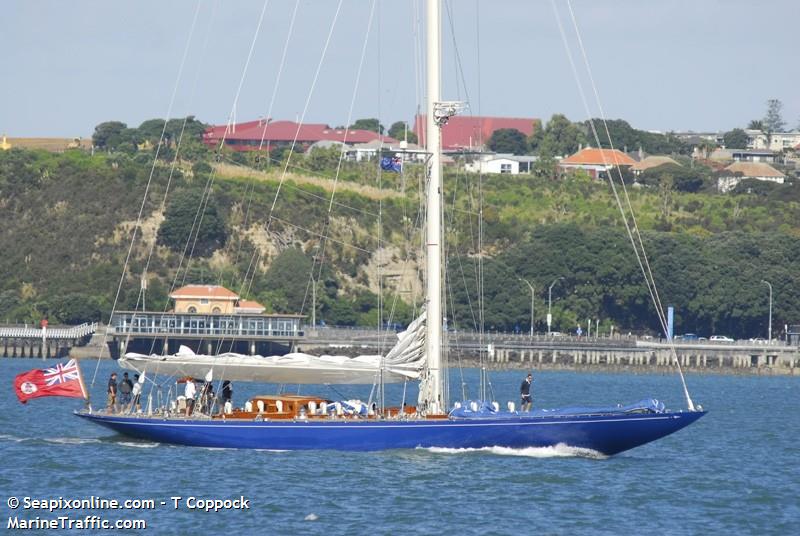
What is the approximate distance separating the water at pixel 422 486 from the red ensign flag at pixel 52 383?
6.35 feet

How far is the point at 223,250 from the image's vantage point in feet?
570

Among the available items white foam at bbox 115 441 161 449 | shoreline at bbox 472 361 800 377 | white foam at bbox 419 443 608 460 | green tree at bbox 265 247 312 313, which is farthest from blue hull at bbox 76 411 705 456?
green tree at bbox 265 247 312 313

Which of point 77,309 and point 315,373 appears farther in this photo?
point 77,309

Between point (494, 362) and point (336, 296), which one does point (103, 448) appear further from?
point (336, 296)

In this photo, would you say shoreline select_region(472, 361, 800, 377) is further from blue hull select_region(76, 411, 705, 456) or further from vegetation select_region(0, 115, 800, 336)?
blue hull select_region(76, 411, 705, 456)

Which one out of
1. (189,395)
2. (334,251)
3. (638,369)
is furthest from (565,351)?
(189,395)

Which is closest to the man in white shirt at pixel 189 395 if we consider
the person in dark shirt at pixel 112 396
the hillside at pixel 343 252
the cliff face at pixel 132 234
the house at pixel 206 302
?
the person in dark shirt at pixel 112 396

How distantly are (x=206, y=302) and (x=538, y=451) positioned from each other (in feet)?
331

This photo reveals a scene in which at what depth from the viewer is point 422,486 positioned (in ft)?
141

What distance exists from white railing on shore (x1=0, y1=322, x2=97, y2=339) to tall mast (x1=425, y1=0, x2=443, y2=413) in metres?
100

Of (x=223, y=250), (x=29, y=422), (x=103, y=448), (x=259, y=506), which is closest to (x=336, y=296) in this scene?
(x=223, y=250)

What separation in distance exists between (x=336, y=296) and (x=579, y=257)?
86.6ft

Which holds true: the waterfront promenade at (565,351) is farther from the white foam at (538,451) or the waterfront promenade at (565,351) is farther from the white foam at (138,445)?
the white foam at (538,451)

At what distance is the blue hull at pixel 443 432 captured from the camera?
46625 mm
